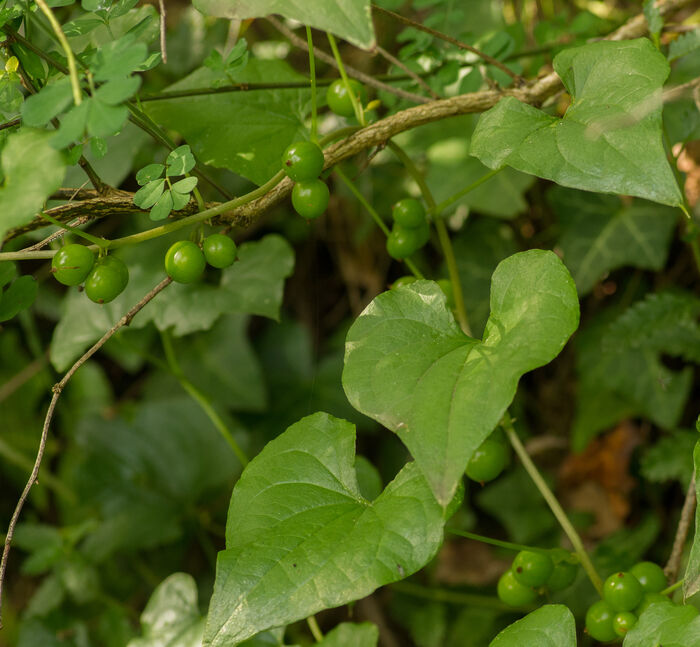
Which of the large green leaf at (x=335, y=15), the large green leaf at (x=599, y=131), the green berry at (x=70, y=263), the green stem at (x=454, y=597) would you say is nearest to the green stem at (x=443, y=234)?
the large green leaf at (x=599, y=131)

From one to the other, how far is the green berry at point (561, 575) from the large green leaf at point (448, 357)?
0.39 meters

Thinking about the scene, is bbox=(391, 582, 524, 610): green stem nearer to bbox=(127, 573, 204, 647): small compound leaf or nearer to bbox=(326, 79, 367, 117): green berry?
bbox=(127, 573, 204, 647): small compound leaf

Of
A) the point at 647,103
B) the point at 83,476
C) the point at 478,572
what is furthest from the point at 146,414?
the point at 647,103

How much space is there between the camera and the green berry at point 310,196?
3.20 feet

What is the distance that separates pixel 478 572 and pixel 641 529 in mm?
527

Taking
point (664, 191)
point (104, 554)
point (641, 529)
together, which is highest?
point (664, 191)

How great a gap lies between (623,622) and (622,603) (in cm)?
2

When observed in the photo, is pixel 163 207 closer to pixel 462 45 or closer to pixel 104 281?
pixel 104 281

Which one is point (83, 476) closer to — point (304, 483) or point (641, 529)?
point (304, 483)

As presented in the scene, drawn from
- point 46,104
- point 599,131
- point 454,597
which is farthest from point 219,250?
point 454,597

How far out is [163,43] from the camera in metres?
1.07

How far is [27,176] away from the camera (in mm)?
728

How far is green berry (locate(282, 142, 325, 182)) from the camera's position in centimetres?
94

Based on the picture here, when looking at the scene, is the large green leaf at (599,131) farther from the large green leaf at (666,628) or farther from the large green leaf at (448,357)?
the large green leaf at (666,628)
